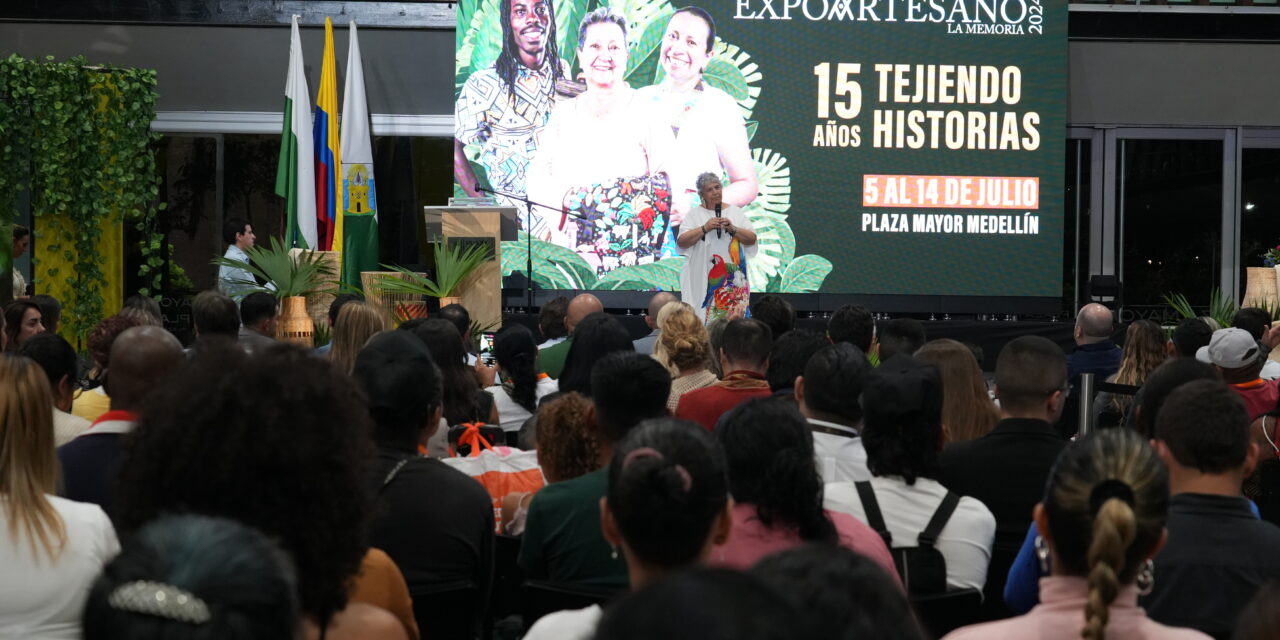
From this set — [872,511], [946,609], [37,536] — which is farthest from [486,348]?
[37,536]

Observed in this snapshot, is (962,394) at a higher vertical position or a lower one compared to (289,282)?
lower

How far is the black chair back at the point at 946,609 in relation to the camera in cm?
264

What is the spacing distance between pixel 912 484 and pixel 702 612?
213 centimetres

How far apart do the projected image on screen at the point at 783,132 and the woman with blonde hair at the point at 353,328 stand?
19.2 ft

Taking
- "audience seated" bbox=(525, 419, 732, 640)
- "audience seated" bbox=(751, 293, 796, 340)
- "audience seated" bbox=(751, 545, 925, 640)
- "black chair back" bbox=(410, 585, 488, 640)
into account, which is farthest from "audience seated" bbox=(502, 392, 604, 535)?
"audience seated" bbox=(751, 293, 796, 340)

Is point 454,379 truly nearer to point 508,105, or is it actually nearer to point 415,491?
point 415,491

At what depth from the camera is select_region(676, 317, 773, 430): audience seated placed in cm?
413

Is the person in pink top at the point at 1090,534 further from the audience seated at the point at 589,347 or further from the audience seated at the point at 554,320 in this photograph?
the audience seated at the point at 554,320

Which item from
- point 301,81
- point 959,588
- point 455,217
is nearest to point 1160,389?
point 959,588

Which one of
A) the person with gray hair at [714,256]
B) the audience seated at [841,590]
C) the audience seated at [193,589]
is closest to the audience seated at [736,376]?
the audience seated at [841,590]

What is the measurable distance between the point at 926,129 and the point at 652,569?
371 inches

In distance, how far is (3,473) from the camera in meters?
2.18

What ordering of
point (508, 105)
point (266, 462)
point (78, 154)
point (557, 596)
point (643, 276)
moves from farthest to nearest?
point (643, 276), point (508, 105), point (78, 154), point (557, 596), point (266, 462)

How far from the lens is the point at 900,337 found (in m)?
5.33
